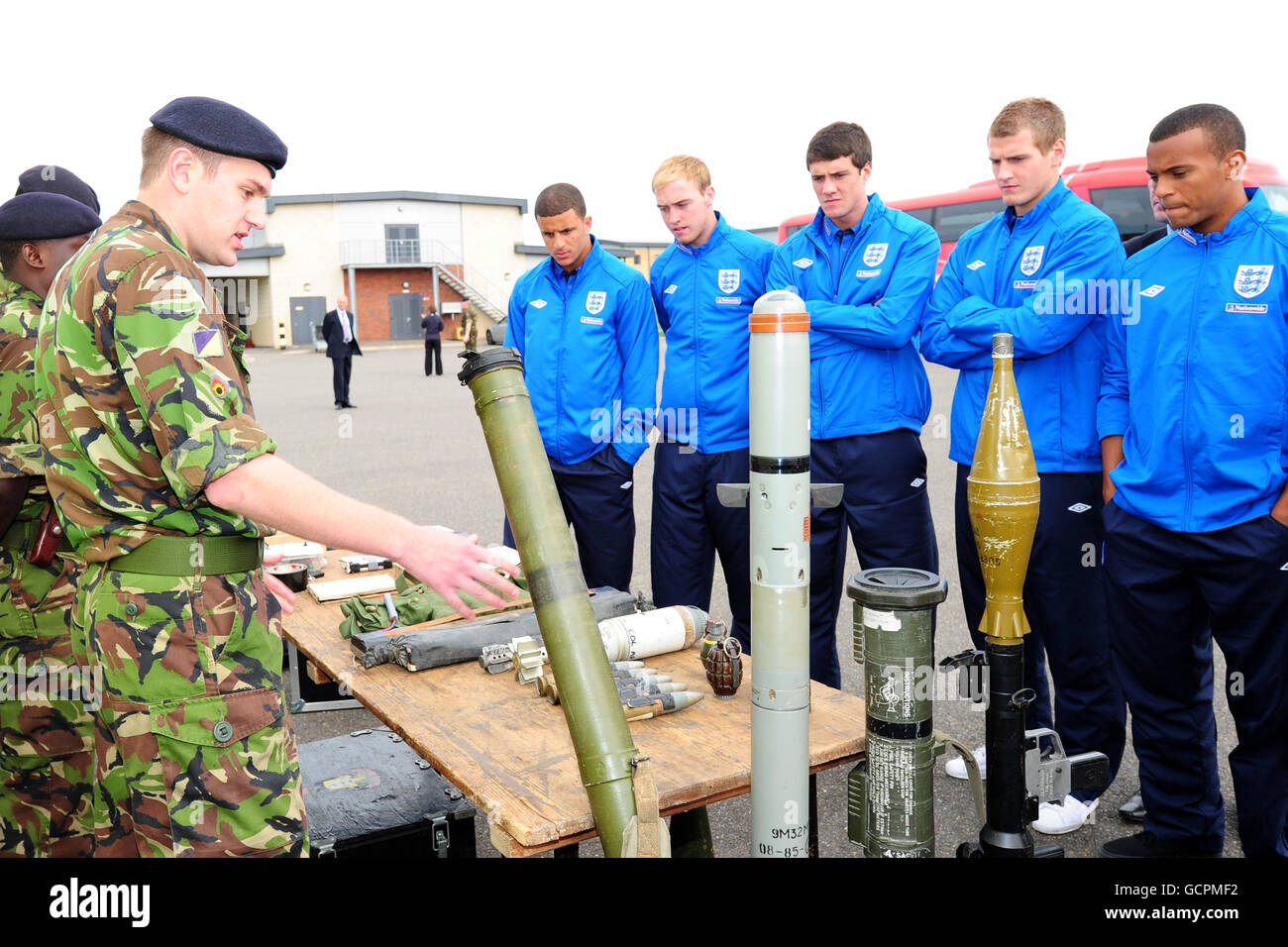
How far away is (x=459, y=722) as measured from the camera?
Result: 2729 mm

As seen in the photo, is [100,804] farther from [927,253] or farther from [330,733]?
[927,253]

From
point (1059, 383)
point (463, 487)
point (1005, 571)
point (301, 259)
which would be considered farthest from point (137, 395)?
point (301, 259)

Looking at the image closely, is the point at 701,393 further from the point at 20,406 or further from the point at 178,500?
the point at 178,500

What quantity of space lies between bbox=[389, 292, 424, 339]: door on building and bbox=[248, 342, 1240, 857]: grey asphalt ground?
65.2 feet

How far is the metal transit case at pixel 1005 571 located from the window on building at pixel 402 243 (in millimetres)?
46685

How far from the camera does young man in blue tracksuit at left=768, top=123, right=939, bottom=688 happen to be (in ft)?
13.5

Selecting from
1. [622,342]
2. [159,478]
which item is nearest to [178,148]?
[159,478]

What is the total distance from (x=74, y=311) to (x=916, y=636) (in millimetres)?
2061

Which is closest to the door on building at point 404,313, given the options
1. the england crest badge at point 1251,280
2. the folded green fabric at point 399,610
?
the folded green fabric at point 399,610

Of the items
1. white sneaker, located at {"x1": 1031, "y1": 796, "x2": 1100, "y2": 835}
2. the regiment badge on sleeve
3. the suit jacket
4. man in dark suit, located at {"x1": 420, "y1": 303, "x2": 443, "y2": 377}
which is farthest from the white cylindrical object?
man in dark suit, located at {"x1": 420, "y1": 303, "x2": 443, "y2": 377}

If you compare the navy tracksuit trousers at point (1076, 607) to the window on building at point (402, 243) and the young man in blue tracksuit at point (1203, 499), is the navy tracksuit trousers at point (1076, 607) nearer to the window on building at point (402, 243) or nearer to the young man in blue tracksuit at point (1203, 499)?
the young man in blue tracksuit at point (1203, 499)

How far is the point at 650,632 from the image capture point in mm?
3260

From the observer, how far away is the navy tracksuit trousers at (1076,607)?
A: 358 centimetres

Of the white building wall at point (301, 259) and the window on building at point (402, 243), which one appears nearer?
the white building wall at point (301, 259)
